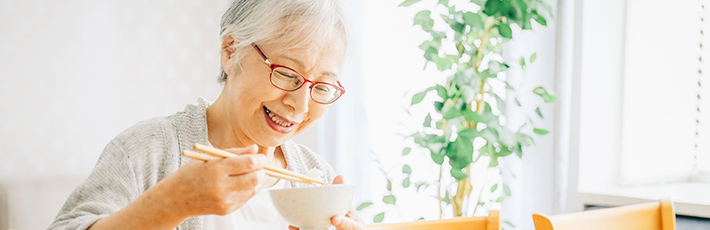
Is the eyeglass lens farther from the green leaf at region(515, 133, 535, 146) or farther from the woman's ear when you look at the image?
the green leaf at region(515, 133, 535, 146)

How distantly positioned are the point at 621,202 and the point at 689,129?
0.68m

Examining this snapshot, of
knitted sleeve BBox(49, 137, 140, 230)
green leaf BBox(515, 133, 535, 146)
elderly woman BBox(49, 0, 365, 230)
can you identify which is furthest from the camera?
green leaf BBox(515, 133, 535, 146)

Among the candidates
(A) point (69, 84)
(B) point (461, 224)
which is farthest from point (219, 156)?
(A) point (69, 84)

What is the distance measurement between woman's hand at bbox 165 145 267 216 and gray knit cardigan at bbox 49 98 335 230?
0.23 meters

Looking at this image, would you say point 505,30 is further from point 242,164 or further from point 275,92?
point 242,164

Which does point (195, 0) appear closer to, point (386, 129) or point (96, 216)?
point (386, 129)

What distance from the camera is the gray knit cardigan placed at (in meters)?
0.96

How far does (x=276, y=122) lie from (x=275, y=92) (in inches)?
2.9

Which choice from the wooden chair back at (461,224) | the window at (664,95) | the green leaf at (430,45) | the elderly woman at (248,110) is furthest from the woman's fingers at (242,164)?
the window at (664,95)

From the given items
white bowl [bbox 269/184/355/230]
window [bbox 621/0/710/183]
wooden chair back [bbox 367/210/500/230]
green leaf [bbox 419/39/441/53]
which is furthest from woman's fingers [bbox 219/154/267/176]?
window [bbox 621/0/710/183]

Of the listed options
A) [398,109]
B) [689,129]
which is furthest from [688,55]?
[398,109]

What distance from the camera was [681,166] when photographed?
105 inches

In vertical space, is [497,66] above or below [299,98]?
above

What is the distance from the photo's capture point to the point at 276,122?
1.16 meters
